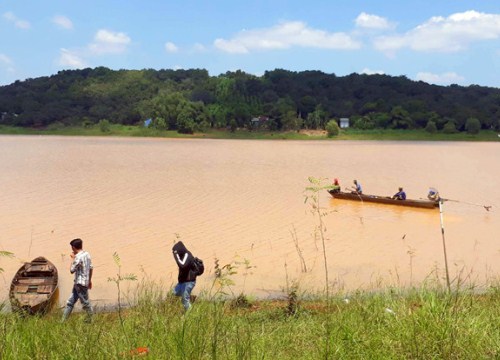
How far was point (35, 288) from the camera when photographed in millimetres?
9828

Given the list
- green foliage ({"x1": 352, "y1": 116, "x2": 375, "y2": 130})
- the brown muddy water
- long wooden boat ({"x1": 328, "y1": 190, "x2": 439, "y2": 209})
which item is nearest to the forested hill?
green foliage ({"x1": 352, "y1": 116, "x2": 375, "y2": 130})

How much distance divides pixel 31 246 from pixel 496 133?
106 metres

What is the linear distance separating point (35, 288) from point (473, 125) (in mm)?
104227

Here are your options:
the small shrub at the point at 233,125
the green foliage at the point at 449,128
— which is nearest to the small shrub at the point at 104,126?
the small shrub at the point at 233,125

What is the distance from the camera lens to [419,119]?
4156 inches

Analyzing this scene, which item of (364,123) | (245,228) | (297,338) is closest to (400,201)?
(245,228)

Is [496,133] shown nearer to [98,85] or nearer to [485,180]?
[485,180]

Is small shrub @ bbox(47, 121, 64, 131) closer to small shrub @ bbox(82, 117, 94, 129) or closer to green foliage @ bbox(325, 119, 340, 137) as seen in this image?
small shrub @ bbox(82, 117, 94, 129)

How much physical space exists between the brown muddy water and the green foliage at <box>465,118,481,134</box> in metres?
69.8

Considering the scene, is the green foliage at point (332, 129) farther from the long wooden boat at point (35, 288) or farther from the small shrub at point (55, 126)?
the long wooden boat at point (35, 288)

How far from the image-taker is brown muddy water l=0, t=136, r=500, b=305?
501 inches

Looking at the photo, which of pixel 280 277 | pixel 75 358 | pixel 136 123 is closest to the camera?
pixel 75 358

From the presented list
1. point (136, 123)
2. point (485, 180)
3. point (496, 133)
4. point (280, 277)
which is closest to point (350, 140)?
point (496, 133)

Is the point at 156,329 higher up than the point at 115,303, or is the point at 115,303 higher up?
the point at 156,329
